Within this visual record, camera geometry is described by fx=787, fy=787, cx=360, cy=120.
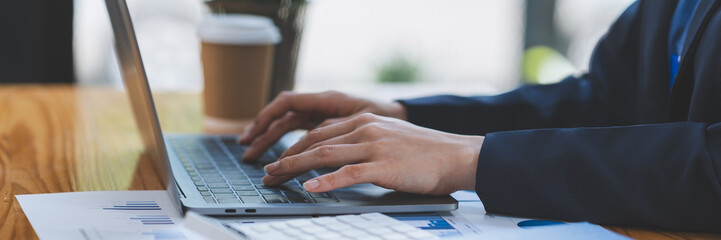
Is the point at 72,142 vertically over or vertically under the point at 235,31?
under

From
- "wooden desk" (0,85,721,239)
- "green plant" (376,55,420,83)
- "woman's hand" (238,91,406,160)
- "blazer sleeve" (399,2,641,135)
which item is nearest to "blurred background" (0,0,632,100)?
"green plant" (376,55,420,83)

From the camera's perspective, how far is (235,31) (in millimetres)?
1187

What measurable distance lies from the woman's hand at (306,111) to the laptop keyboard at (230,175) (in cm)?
3

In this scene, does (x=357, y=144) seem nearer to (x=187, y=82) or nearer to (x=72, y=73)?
(x=72, y=73)

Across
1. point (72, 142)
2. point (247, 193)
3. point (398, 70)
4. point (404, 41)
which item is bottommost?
point (398, 70)

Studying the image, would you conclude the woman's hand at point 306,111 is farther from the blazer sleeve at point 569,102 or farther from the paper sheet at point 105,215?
the paper sheet at point 105,215

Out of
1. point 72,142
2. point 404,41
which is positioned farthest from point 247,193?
point 404,41

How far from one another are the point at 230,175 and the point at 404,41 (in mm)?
3415

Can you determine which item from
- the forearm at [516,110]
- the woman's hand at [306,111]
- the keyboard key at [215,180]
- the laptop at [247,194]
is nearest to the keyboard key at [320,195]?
the laptop at [247,194]

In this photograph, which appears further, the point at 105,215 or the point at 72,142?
the point at 72,142

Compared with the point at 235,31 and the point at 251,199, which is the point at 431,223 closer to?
the point at 251,199

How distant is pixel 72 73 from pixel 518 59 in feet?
8.33

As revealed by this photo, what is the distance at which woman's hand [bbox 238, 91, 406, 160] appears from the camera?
39.8 inches

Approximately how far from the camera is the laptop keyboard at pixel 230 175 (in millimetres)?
699
